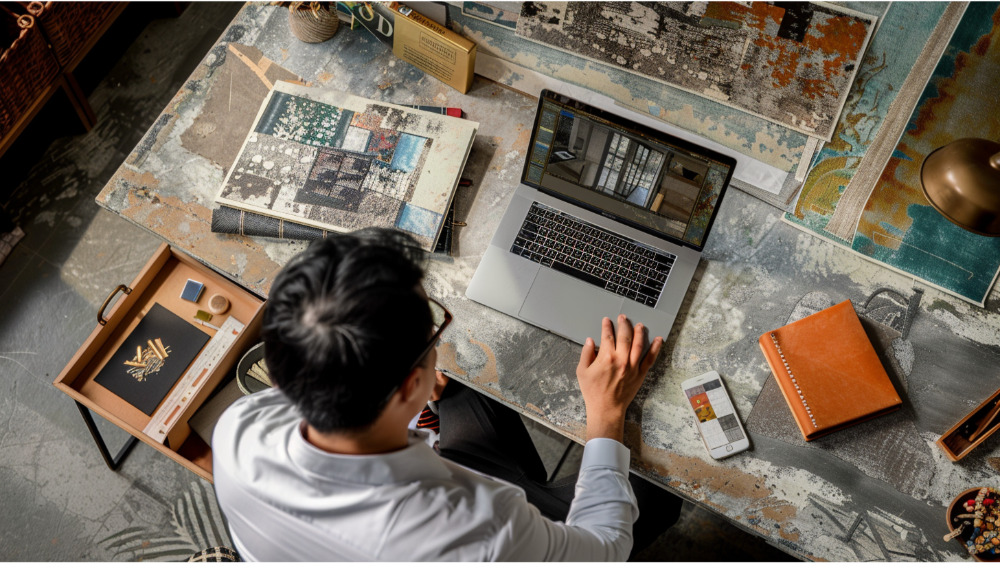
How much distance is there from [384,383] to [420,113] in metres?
0.84

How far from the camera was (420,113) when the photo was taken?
1.47 metres

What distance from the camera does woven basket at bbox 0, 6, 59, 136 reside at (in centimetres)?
181

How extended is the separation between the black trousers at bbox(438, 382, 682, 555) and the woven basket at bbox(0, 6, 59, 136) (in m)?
1.66

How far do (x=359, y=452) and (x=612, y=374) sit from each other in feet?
1.88

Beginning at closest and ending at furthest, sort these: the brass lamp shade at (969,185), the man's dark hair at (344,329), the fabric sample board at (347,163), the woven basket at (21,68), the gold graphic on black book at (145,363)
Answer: the man's dark hair at (344,329)
the brass lamp shade at (969,185)
the fabric sample board at (347,163)
the gold graphic on black book at (145,363)
the woven basket at (21,68)

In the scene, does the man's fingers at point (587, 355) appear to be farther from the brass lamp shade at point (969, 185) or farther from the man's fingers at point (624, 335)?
the brass lamp shade at point (969, 185)

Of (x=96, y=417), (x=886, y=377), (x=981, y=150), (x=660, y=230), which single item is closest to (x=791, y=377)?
(x=886, y=377)

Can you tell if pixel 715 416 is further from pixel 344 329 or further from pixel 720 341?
pixel 344 329

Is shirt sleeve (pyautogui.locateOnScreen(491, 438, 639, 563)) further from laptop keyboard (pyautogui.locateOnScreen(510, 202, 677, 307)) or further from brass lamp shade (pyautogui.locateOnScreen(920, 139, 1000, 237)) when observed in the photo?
brass lamp shade (pyautogui.locateOnScreen(920, 139, 1000, 237))

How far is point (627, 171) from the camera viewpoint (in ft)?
4.19

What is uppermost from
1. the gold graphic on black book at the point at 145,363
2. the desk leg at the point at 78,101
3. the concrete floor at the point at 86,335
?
the desk leg at the point at 78,101

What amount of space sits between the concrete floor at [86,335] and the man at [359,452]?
110 cm

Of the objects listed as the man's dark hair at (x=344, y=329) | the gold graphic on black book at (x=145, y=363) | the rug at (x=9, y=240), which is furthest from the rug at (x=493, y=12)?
the rug at (x=9, y=240)

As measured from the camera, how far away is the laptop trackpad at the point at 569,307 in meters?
1.35
